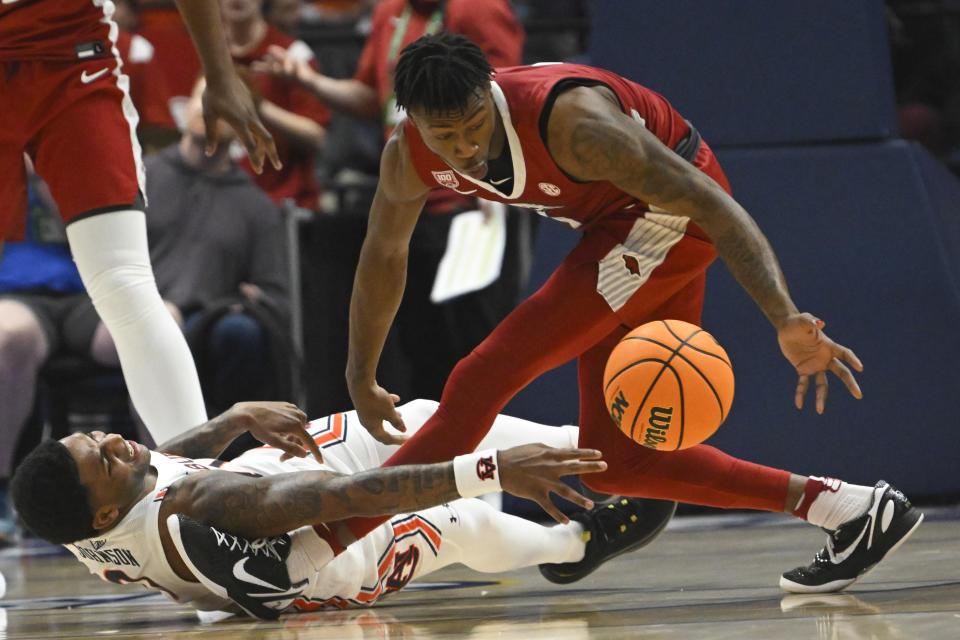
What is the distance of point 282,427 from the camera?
3.88 m

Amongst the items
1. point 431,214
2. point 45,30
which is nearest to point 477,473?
point 45,30

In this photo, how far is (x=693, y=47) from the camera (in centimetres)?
565

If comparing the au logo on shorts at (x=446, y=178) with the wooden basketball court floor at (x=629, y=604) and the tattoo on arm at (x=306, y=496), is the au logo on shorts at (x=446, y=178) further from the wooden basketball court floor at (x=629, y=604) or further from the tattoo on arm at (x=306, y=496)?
the wooden basketball court floor at (x=629, y=604)

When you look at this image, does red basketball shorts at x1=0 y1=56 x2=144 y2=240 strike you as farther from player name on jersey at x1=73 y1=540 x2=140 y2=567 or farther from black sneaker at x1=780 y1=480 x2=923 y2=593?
black sneaker at x1=780 y1=480 x2=923 y2=593

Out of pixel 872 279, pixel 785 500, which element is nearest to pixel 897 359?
pixel 872 279

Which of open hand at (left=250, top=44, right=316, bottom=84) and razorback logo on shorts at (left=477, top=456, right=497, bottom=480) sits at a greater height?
open hand at (left=250, top=44, right=316, bottom=84)

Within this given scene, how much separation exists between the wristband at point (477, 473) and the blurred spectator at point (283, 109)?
406 cm

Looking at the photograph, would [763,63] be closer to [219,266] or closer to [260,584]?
[219,266]

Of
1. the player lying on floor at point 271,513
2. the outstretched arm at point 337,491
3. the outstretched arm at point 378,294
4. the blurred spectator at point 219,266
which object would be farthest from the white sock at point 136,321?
the blurred spectator at point 219,266

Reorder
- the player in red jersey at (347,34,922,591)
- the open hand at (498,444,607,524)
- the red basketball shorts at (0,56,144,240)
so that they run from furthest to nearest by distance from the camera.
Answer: the red basketball shorts at (0,56,144,240)
the player in red jersey at (347,34,922,591)
the open hand at (498,444,607,524)

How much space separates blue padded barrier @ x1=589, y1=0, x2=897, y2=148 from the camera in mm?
5578

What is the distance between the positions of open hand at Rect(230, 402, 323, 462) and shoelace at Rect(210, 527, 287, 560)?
Result: 0.35 m

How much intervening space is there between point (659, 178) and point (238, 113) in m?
1.35

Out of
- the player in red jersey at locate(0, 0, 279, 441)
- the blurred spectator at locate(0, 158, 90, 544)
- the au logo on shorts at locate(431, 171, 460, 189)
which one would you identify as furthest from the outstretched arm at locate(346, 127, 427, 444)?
the blurred spectator at locate(0, 158, 90, 544)
